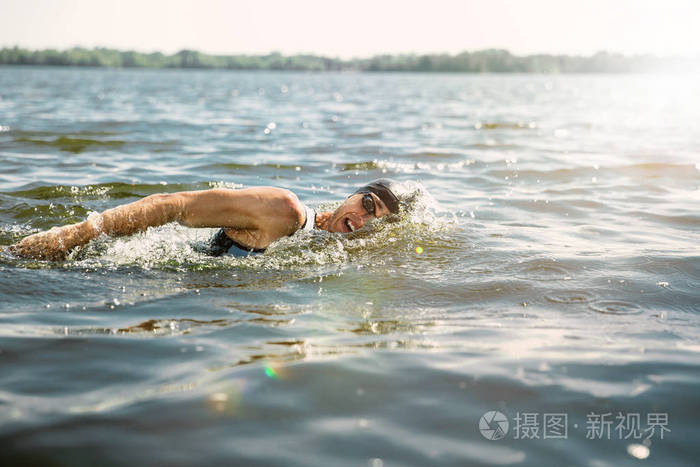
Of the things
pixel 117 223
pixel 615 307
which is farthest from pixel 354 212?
pixel 615 307

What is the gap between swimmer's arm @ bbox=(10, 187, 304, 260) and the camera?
18.0ft

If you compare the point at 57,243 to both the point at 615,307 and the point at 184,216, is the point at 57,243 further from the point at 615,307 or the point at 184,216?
the point at 615,307

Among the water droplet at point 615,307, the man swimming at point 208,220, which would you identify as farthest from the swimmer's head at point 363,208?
the water droplet at point 615,307

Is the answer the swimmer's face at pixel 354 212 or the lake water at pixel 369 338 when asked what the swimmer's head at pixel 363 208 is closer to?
the swimmer's face at pixel 354 212

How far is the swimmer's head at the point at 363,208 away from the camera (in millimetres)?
6770

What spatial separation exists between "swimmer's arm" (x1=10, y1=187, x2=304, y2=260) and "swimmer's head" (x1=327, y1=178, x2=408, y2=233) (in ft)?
2.98

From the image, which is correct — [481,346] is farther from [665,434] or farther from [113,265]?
[113,265]

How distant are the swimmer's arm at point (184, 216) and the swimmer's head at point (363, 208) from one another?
91 centimetres

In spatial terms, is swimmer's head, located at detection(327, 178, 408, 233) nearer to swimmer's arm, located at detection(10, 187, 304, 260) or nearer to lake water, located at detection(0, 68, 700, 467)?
lake water, located at detection(0, 68, 700, 467)

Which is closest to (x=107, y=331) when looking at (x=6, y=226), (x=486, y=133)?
(x=6, y=226)

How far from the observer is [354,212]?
679 centimetres

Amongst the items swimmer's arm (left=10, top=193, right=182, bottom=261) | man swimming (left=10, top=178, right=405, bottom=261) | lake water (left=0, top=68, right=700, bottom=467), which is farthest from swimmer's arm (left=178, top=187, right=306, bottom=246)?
lake water (left=0, top=68, right=700, bottom=467)

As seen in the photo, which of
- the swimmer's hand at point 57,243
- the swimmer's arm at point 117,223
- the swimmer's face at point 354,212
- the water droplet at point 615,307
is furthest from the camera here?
the swimmer's face at point 354,212

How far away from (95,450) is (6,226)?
18.0 ft
